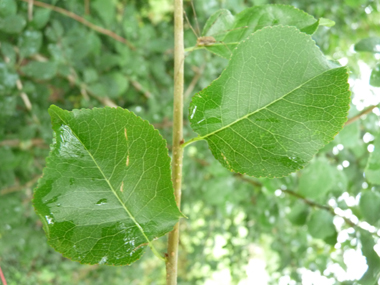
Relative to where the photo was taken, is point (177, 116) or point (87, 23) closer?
point (177, 116)

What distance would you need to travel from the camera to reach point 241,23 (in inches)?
12.4

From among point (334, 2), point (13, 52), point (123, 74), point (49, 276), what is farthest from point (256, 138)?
point (49, 276)

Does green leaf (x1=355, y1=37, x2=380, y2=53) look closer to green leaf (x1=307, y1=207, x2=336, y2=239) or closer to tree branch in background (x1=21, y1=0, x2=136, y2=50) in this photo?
green leaf (x1=307, y1=207, x2=336, y2=239)

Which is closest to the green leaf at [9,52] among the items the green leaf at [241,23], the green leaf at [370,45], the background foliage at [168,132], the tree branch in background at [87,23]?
the background foliage at [168,132]

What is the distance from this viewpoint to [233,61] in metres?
0.24

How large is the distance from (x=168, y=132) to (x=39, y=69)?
41 cm

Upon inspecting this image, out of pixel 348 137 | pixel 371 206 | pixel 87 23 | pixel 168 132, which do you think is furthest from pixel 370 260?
pixel 87 23

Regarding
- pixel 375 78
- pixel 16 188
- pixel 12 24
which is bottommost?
pixel 16 188

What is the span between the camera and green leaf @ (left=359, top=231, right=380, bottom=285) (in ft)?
1.32

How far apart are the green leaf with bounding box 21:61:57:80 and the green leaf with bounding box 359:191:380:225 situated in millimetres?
676

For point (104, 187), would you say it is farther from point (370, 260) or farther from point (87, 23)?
point (87, 23)

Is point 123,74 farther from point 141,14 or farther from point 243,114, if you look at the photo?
point 243,114

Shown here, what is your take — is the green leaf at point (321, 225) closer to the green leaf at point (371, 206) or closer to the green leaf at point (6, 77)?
the green leaf at point (371, 206)

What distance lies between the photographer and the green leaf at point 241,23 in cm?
30
